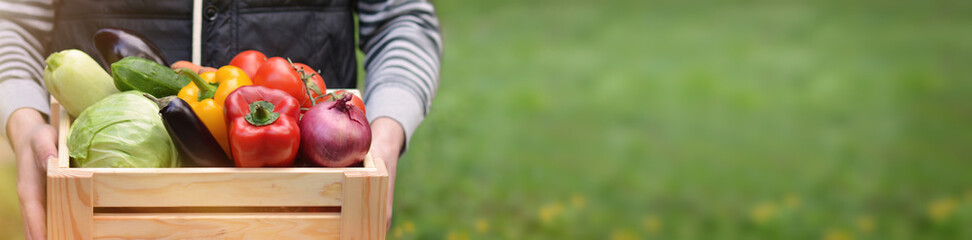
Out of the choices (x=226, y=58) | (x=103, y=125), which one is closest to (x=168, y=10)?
(x=226, y=58)

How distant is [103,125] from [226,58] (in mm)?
614

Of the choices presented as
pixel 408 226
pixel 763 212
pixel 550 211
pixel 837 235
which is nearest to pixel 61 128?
pixel 408 226

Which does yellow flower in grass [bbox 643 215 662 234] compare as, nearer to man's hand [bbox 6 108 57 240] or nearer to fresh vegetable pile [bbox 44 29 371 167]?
fresh vegetable pile [bbox 44 29 371 167]

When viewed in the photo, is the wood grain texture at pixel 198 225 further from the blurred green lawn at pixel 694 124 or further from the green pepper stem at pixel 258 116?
the blurred green lawn at pixel 694 124

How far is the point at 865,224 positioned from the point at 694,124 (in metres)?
1.33

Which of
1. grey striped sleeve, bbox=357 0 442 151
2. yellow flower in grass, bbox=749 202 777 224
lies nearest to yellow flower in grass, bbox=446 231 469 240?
yellow flower in grass, bbox=749 202 777 224

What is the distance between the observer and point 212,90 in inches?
56.0

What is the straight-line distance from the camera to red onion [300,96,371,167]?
128 centimetres

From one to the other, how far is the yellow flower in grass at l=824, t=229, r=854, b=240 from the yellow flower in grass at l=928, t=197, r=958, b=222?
0.60 metres

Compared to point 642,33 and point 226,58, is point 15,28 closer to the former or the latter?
point 226,58

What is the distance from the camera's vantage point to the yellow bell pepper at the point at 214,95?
1.36 meters

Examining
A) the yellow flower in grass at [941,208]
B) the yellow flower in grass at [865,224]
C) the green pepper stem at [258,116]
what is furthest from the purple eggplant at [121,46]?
the yellow flower in grass at [941,208]

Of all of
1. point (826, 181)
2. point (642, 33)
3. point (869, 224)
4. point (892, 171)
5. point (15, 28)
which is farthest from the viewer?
point (642, 33)

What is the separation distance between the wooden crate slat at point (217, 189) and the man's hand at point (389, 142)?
0.26 meters
